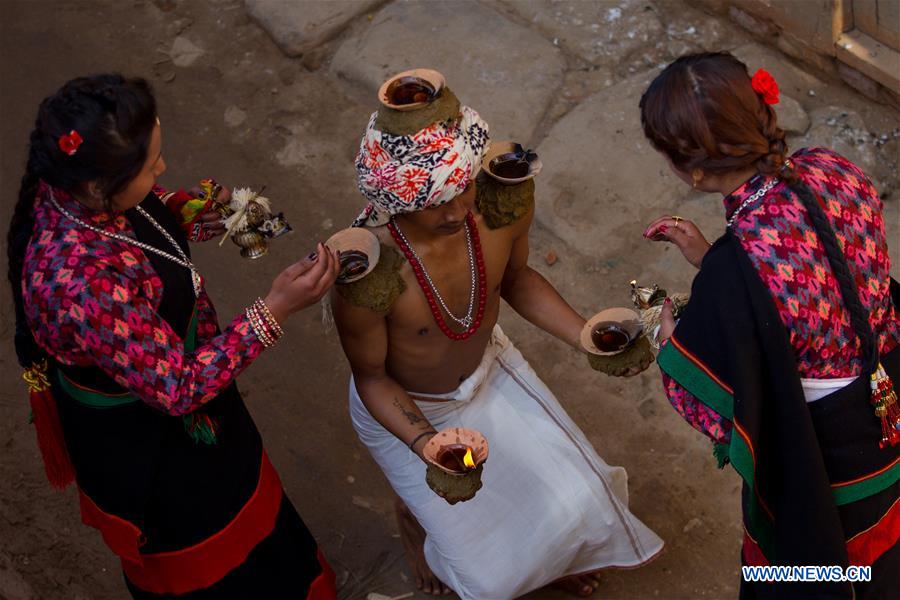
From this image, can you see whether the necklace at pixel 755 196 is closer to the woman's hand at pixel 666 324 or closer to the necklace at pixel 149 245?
the woman's hand at pixel 666 324

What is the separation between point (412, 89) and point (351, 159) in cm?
267

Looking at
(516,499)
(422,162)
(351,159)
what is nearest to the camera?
(422,162)

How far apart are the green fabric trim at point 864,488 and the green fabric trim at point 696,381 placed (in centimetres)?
35

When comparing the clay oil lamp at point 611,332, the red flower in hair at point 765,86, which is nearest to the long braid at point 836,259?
the red flower in hair at point 765,86

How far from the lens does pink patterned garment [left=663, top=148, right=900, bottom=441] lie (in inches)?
101

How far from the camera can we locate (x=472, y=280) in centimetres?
341

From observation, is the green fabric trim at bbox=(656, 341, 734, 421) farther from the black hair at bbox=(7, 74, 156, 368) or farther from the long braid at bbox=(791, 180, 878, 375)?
the black hair at bbox=(7, 74, 156, 368)

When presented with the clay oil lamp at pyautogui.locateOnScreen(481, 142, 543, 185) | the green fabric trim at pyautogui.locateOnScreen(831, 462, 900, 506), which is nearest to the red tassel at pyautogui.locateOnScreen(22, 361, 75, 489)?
the clay oil lamp at pyautogui.locateOnScreen(481, 142, 543, 185)

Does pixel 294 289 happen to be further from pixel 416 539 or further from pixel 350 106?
pixel 350 106

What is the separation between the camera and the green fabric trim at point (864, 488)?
111 inches

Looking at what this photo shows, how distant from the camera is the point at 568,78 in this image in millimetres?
5727

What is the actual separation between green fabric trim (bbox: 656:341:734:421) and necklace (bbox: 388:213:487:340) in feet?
2.51

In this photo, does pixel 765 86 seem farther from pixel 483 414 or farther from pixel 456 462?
pixel 483 414

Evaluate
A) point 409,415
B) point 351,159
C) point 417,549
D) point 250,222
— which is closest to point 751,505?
point 409,415
